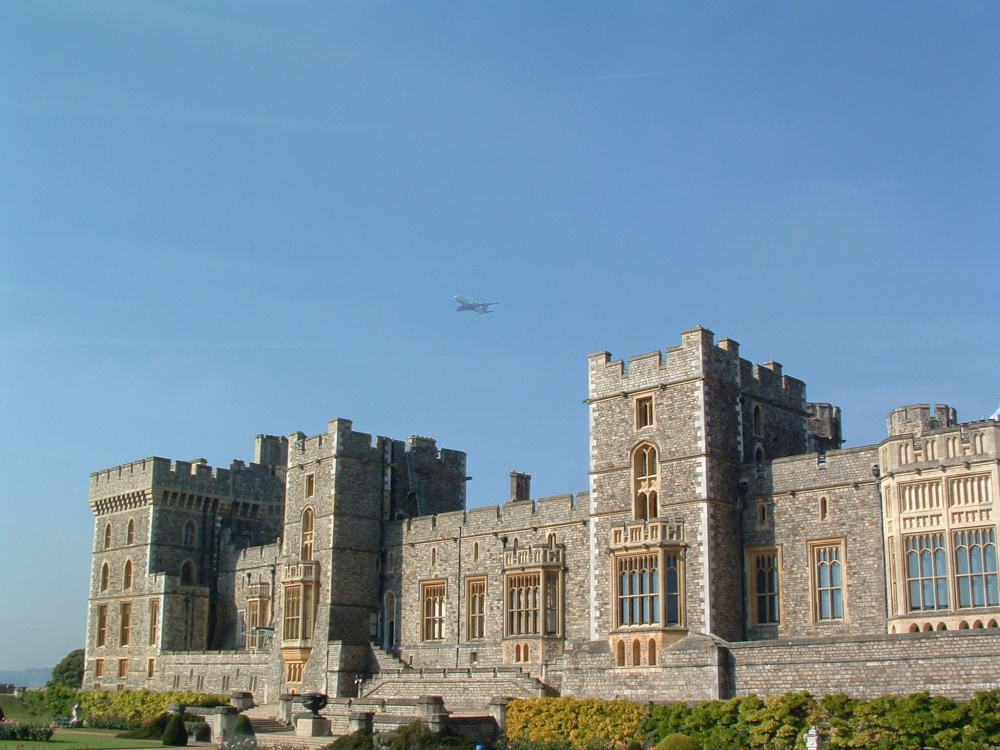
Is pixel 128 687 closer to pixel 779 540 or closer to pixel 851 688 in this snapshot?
pixel 779 540

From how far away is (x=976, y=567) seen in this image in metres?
28.7

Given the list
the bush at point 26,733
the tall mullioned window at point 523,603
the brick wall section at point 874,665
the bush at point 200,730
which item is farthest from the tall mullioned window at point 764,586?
the bush at point 26,733

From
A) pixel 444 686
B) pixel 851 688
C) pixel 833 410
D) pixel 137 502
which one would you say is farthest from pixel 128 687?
pixel 851 688

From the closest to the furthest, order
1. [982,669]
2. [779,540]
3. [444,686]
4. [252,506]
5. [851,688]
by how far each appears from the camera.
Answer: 1. [982,669]
2. [851,688]
3. [779,540]
4. [444,686]
5. [252,506]

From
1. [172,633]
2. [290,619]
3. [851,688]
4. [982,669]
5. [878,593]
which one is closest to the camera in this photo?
[982,669]

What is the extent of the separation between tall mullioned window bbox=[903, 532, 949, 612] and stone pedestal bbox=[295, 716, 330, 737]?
17341 millimetres

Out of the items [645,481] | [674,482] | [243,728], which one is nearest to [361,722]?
[243,728]

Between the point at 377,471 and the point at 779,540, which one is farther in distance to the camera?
the point at 377,471

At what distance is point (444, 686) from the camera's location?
3828 centimetres

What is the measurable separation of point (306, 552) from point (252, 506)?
1324 cm

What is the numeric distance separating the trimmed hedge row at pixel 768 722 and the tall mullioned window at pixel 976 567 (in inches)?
166

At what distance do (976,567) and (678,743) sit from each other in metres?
8.42

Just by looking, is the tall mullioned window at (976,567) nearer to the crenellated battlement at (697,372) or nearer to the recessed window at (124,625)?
the crenellated battlement at (697,372)

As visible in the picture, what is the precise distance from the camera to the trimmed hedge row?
2422 centimetres
